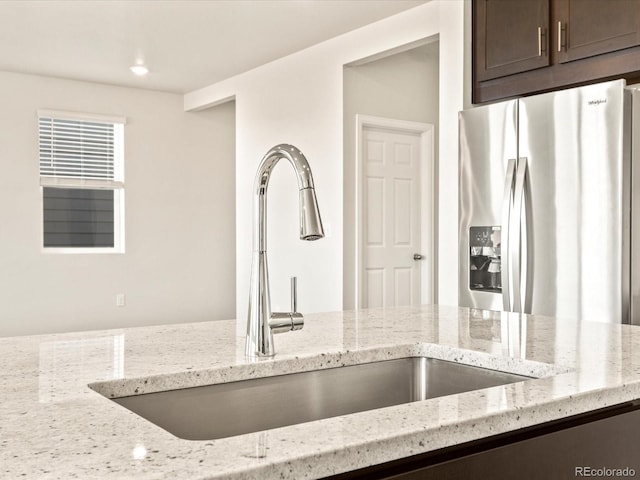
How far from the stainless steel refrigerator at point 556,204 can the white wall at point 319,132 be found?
425 mm

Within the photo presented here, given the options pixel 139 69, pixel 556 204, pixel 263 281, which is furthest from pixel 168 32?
pixel 263 281

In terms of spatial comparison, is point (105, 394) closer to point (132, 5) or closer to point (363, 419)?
point (363, 419)

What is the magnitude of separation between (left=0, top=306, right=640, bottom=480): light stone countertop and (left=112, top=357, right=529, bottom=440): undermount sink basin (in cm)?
2

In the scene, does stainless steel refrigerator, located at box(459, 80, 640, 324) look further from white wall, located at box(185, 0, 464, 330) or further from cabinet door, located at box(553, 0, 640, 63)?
white wall, located at box(185, 0, 464, 330)

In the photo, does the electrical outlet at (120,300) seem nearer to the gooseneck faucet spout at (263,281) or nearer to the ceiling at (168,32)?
the ceiling at (168,32)

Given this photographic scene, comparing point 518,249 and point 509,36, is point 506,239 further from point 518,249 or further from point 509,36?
point 509,36

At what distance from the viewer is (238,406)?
45.4 inches

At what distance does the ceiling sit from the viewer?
426cm

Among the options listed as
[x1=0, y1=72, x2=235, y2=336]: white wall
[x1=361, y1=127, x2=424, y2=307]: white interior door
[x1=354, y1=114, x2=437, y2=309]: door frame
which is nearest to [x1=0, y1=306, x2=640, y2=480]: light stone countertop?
[x1=361, y1=127, x2=424, y2=307]: white interior door

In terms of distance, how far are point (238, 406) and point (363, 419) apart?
0.39 m

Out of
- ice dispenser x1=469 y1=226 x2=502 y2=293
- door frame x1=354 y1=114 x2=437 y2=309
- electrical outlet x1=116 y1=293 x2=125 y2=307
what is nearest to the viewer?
ice dispenser x1=469 y1=226 x2=502 y2=293

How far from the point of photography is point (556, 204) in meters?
3.08

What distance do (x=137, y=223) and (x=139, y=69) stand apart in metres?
1.65

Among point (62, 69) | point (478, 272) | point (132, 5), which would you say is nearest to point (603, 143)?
point (478, 272)
